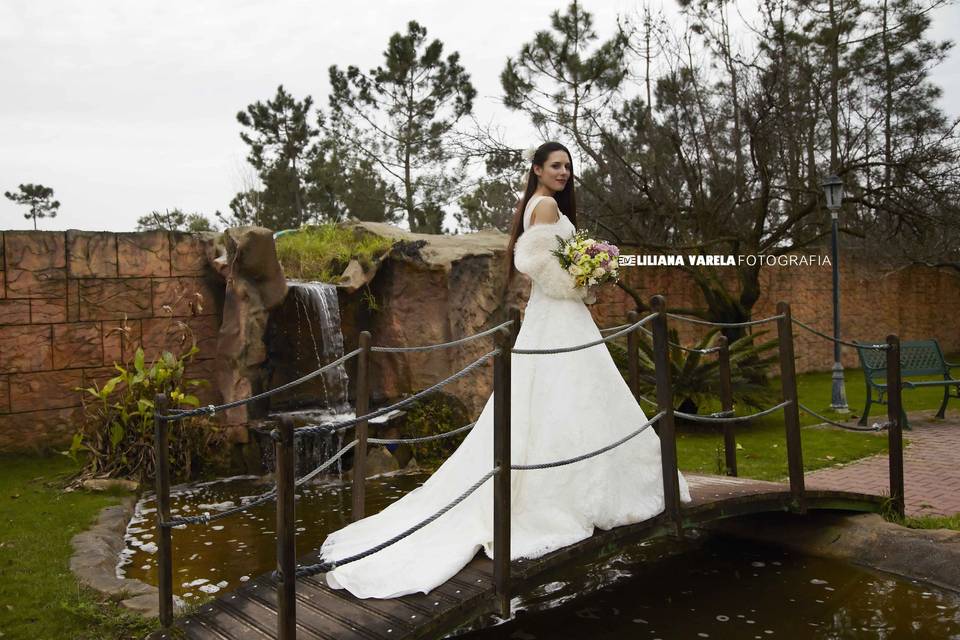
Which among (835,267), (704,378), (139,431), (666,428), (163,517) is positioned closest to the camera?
(163,517)

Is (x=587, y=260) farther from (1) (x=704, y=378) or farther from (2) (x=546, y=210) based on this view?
(1) (x=704, y=378)

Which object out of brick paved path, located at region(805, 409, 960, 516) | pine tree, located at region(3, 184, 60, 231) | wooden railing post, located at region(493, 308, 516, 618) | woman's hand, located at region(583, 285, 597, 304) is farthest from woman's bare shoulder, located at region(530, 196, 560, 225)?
pine tree, located at region(3, 184, 60, 231)

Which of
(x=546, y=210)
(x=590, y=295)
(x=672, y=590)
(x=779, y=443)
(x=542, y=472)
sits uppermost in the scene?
(x=546, y=210)

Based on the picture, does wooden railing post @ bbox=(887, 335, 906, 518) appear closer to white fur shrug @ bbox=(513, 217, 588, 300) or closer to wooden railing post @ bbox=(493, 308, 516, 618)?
→ white fur shrug @ bbox=(513, 217, 588, 300)

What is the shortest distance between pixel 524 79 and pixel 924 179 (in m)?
5.71

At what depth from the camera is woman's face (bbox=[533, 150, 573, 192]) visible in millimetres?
3766

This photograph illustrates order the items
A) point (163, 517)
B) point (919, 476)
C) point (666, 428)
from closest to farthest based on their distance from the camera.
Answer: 1. point (163, 517)
2. point (666, 428)
3. point (919, 476)

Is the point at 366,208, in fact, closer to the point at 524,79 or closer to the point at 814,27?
the point at 524,79

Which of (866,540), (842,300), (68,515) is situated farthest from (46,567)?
(842,300)

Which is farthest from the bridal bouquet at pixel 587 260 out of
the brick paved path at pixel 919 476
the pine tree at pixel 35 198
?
the pine tree at pixel 35 198

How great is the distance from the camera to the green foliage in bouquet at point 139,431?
20.4 feet

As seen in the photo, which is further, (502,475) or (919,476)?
(919,476)

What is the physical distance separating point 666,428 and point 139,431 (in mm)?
4581

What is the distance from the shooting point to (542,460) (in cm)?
341
